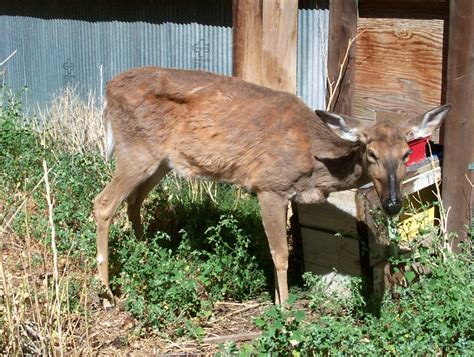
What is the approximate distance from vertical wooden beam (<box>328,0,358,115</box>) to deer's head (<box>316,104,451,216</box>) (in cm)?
163

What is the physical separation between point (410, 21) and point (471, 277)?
7.94 ft

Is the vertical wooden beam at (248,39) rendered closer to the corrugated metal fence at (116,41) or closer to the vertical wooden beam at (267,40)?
the vertical wooden beam at (267,40)

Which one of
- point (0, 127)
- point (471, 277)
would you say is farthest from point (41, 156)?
point (471, 277)

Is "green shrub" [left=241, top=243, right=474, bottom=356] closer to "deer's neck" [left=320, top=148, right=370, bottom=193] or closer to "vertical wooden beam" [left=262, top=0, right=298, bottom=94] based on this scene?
"deer's neck" [left=320, top=148, right=370, bottom=193]

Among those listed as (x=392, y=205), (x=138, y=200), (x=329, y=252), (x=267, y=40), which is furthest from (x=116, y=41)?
(x=392, y=205)

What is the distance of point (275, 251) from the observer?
616 cm

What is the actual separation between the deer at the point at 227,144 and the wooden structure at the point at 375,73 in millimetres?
330

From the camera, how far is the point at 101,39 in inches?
410

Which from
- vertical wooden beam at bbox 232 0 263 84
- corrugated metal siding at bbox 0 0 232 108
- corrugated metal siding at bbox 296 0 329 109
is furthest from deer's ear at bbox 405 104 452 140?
corrugated metal siding at bbox 0 0 232 108

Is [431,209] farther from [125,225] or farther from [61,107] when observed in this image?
[61,107]

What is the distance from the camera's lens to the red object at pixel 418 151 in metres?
6.49

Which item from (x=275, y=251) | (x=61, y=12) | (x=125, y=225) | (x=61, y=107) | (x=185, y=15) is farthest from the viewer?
(x=61, y=12)

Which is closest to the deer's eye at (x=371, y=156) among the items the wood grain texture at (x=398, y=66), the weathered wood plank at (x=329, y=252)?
the weathered wood plank at (x=329, y=252)

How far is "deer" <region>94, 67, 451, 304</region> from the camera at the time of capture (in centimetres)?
610
